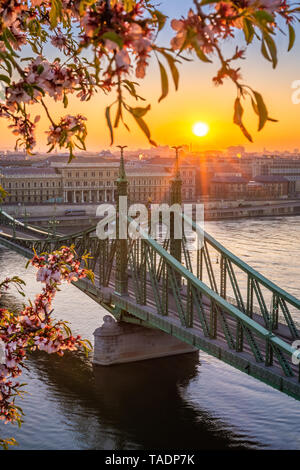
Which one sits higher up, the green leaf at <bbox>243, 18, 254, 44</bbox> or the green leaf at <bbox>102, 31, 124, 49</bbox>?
the green leaf at <bbox>243, 18, 254, 44</bbox>

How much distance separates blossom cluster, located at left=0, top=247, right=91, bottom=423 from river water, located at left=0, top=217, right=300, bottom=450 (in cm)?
1221

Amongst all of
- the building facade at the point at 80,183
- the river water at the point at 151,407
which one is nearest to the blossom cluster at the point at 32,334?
the river water at the point at 151,407

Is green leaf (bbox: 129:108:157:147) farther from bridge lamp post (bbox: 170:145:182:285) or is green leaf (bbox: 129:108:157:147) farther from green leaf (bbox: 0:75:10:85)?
bridge lamp post (bbox: 170:145:182:285)

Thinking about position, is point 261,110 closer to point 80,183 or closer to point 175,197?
point 175,197

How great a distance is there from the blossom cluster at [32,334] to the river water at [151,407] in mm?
12206

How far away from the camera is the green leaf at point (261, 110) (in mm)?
2072

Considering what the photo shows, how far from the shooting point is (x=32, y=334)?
14.5 feet

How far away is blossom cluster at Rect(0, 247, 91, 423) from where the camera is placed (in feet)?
13.5

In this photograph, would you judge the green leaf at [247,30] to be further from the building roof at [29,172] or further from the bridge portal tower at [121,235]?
the building roof at [29,172]

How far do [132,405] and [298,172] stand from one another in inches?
5485

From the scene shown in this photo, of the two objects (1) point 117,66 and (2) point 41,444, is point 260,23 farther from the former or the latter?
(2) point 41,444

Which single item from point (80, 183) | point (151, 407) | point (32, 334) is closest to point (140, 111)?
point (32, 334)

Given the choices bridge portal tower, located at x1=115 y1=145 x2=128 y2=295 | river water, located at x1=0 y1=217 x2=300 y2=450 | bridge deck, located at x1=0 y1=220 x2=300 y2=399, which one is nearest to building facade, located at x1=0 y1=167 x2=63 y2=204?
bridge deck, located at x1=0 y1=220 x2=300 y2=399

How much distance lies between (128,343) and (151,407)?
11.1 ft
